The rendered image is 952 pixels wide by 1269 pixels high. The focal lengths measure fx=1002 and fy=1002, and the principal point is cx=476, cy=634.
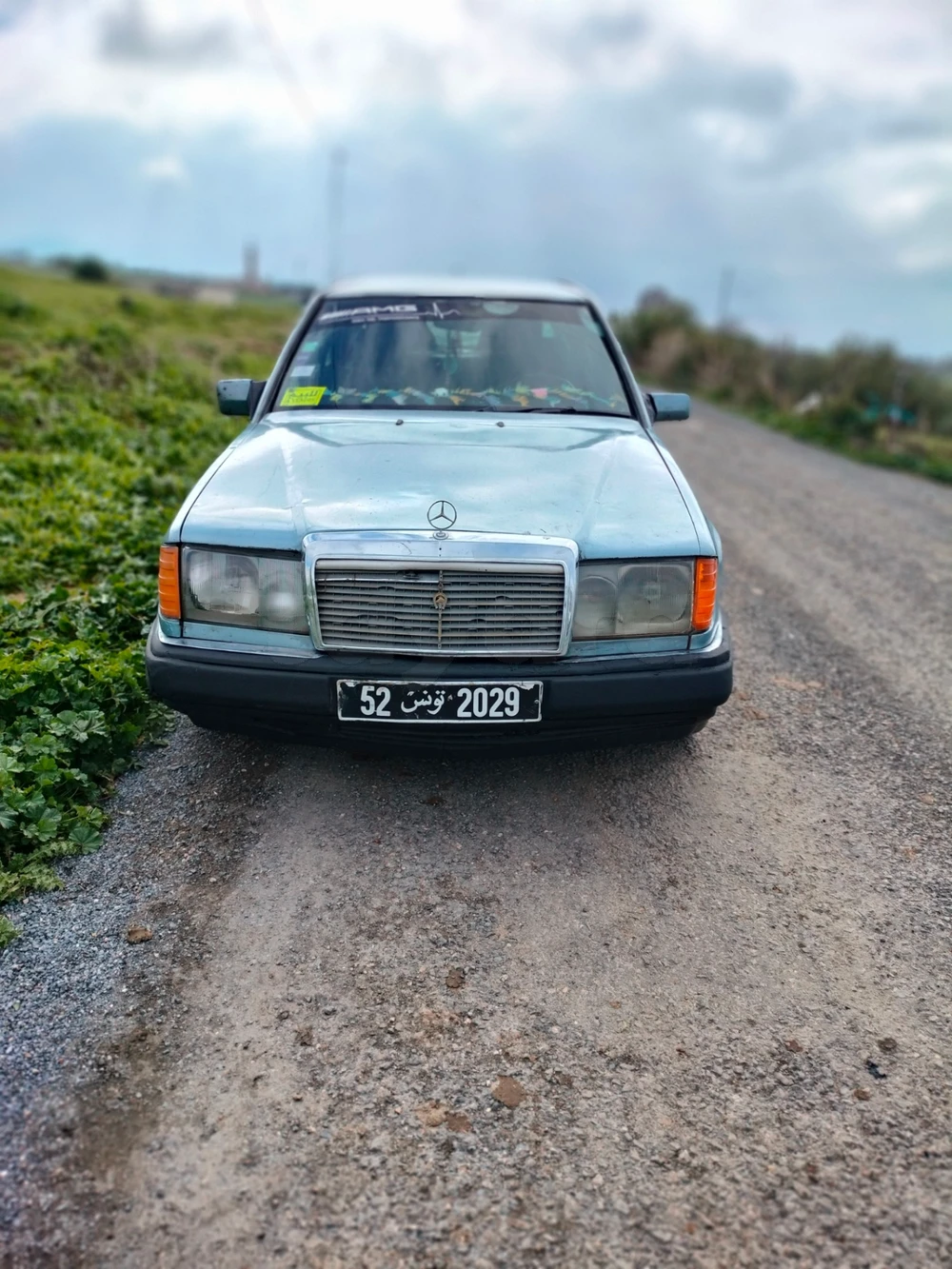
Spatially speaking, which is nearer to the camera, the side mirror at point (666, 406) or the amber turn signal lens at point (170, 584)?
the amber turn signal lens at point (170, 584)

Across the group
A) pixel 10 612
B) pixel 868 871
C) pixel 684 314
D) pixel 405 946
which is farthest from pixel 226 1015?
pixel 684 314

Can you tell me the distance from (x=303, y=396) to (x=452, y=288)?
1093 millimetres

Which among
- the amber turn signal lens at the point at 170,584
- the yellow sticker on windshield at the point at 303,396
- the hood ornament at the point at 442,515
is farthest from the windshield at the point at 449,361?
the amber turn signal lens at the point at 170,584

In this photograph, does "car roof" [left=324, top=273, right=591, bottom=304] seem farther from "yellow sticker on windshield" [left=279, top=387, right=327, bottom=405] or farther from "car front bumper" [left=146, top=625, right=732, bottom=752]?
"car front bumper" [left=146, top=625, right=732, bottom=752]

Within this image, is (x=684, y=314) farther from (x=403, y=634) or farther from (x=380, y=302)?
(x=403, y=634)

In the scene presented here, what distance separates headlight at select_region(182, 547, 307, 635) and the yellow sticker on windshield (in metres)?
1.32

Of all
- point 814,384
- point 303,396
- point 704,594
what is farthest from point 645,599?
point 814,384

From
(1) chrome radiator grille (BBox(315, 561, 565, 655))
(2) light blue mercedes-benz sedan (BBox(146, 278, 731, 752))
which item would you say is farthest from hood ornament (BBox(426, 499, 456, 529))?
(1) chrome radiator grille (BBox(315, 561, 565, 655))

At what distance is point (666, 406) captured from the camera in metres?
4.54

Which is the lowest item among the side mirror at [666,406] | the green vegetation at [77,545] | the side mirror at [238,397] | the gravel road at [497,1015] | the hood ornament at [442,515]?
the gravel road at [497,1015]

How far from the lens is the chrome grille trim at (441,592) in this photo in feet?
9.65

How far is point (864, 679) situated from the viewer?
15.4 feet

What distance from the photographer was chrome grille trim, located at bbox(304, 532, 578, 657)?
294 centimetres

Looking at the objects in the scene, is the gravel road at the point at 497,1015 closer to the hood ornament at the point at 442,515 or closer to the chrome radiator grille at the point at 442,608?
the chrome radiator grille at the point at 442,608
